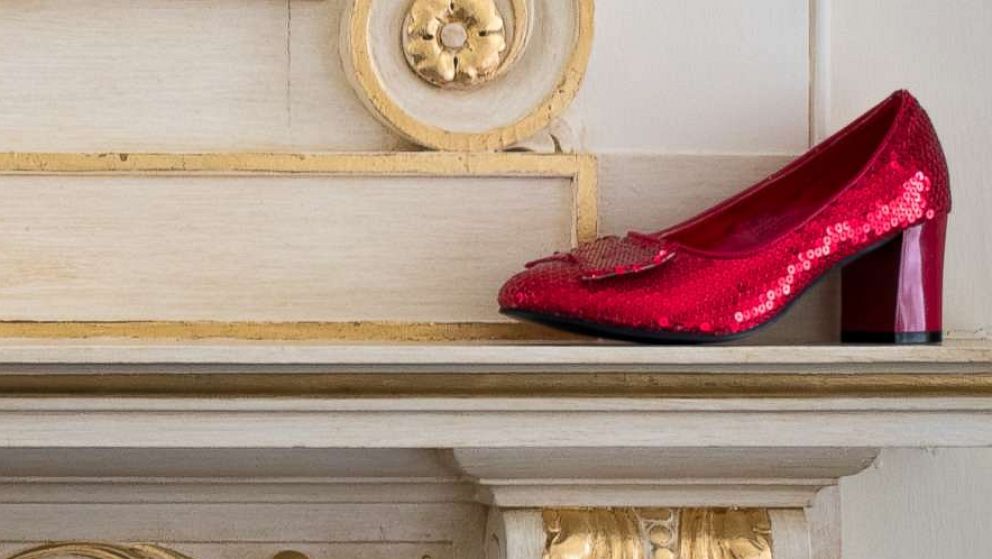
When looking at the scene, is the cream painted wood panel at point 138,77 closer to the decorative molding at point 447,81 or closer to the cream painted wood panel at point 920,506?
the decorative molding at point 447,81

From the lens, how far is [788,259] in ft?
2.23

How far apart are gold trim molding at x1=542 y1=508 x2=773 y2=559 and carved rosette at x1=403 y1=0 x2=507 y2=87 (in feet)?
0.92

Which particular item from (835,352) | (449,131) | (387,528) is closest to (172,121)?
(449,131)

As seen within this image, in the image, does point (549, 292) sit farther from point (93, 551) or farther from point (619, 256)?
point (93, 551)

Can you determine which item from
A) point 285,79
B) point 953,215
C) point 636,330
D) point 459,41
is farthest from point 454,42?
point 953,215

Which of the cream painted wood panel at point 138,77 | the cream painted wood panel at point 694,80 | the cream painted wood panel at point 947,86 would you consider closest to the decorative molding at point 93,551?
the cream painted wood panel at point 138,77

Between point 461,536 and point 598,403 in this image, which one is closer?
point 598,403

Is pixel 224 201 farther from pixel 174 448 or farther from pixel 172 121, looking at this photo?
pixel 174 448

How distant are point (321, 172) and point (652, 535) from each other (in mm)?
304

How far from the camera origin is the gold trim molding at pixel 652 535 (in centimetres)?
71

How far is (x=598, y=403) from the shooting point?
643 mm

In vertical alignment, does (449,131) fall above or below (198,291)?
above

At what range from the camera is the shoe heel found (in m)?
0.70

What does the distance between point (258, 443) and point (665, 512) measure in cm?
24
